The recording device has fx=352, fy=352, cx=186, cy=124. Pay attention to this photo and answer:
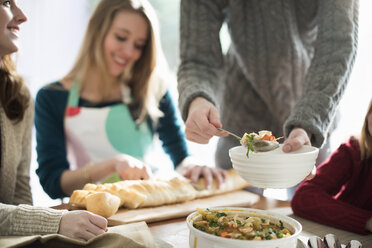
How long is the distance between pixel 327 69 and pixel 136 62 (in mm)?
1451

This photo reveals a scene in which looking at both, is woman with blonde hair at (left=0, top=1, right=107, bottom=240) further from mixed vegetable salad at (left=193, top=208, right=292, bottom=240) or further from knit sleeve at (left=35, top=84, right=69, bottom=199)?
mixed vegetable salad at (left=193, top=208, right=292, bottom=240)

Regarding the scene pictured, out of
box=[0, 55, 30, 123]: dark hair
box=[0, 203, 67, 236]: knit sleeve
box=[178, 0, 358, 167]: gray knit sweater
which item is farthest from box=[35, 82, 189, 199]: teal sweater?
box=[0, 203, 67, 236]: knit sleeve

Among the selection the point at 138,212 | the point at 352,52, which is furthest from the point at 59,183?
the point at 352,52

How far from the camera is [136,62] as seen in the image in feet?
8.28

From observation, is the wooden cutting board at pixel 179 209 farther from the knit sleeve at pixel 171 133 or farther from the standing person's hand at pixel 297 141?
the knit sleeve at pixel 171 133

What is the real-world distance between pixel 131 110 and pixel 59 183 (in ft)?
2.23

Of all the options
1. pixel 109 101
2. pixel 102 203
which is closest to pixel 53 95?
pixel 109 101

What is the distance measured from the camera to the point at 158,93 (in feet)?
8.36

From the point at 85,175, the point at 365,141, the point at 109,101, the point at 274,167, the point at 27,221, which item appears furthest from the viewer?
the point at 109,101

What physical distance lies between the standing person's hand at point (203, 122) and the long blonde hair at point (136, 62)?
41.8 inches

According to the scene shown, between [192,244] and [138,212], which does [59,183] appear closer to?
[138,212]

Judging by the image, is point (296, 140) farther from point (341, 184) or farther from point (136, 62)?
point (136, 62)

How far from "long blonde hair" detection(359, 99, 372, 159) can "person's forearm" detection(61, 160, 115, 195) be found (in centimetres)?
128

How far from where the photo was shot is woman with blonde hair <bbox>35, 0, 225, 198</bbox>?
231 cm
